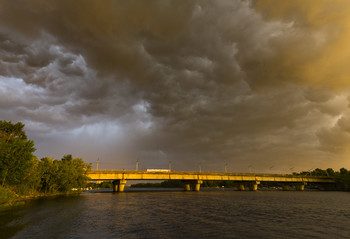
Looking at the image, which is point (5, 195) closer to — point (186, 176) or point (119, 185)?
point (119, 185)

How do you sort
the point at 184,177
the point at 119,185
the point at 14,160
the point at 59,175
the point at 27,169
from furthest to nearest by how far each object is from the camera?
the point at 184,177
the point at 119,185
the point at 59,175
the point at 27,169
the point at 14,160

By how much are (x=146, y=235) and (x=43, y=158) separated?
3267 inches

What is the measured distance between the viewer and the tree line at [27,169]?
5242cm

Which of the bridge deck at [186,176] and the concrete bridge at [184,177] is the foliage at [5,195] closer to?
the concrete bridge at [184,177]

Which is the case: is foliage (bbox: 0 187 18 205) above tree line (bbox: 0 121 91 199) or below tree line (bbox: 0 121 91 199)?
below

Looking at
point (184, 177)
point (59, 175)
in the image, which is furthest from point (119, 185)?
point (59, 175)

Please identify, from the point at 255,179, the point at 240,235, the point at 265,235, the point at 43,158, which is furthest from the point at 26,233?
the point at 255,179

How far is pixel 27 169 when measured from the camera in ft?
184

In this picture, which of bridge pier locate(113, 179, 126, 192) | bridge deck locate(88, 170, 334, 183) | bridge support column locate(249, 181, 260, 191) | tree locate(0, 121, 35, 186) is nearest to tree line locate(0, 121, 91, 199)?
tree locate(0, 121, 35, 186)

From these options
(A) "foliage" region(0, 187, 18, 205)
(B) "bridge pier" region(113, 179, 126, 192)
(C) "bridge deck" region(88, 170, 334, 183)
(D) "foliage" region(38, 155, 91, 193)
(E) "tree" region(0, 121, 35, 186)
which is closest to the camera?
(A) "foliage" region(0, 187, 18, 205)

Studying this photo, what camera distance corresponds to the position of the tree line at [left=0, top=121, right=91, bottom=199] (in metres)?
52.4

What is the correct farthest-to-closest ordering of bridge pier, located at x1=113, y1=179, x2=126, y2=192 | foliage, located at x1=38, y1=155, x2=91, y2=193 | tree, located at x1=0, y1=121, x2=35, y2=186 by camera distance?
bridge pier, located at x1=113, y1=179, x2=126, y2=192 < foliage, located at x1=38, y1=155, x2=91, y2=193 < tree, located at x1=0, y1=121, x2=35, y2=186

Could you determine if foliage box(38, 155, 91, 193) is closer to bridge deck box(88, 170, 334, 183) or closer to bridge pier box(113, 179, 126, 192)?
bridge deck box(88, 170, 334, 183)

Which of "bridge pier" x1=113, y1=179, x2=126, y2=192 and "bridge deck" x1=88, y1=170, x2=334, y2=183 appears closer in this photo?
"bridge deck" x1=88, y1=170, x2=334, y2=183
